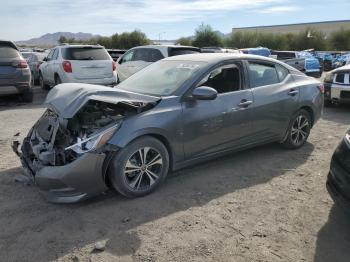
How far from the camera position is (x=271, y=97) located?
18.6ft

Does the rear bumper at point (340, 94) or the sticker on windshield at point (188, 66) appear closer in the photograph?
the sticker on windshield at point (188, 66)

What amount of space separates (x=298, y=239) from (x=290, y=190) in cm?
116

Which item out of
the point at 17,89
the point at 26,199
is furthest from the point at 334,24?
the point at 26,199

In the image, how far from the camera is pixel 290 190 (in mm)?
4715

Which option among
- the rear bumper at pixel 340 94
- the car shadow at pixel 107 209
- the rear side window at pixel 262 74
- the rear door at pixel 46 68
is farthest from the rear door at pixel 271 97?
the rear door at pixel 46 68

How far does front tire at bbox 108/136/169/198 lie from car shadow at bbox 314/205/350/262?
1.85 metres

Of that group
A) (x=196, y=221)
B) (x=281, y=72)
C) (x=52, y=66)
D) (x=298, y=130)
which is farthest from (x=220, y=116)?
(x=52, y=66)

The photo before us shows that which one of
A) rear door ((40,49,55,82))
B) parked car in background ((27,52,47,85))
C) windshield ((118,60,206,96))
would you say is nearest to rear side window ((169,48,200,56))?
rear door ((40,49,55,82))

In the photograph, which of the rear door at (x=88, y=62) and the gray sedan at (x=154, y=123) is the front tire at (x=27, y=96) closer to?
the rear door at (x=88, y=62)

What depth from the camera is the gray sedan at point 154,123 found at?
161 inches

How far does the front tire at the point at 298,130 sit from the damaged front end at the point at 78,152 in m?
2.64

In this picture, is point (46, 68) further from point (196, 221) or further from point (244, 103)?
point (196, 221)

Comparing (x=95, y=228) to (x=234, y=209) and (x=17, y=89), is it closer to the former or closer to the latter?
(x=234, y=209)

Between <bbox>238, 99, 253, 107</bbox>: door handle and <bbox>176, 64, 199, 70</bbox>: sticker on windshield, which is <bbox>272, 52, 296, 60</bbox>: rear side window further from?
<bbox>176, 64, 199, 70</bbox>: sticker on windshield
